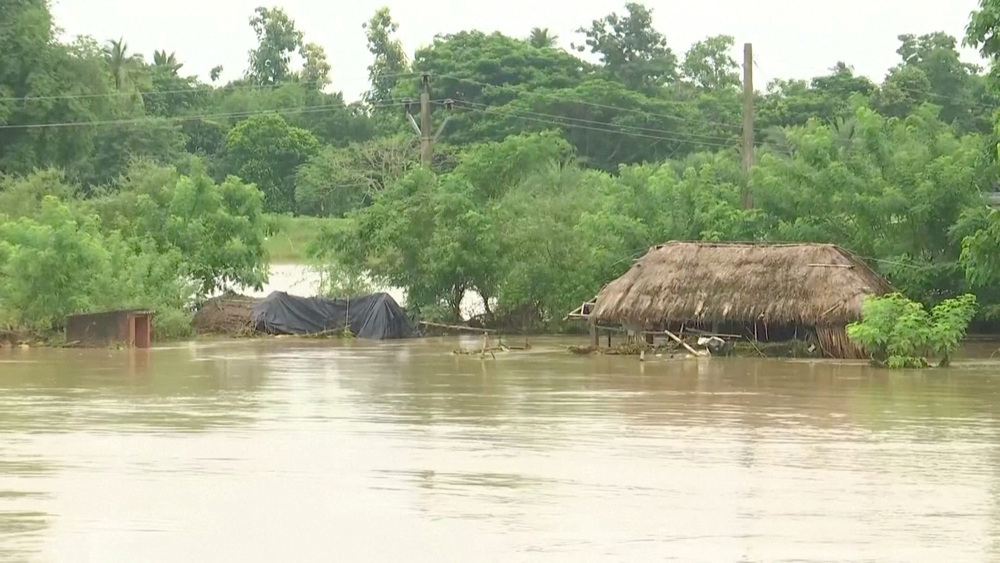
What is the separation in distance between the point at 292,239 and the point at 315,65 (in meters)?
24.1

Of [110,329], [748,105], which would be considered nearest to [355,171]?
[110,329]

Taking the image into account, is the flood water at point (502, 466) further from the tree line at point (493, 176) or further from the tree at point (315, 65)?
the tree at point (315, 65)

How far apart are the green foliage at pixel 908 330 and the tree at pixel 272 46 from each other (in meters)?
49.4

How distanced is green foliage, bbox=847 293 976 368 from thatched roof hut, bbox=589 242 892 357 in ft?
5.03

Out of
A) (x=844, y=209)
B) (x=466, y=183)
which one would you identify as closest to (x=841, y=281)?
(x=844, y=209)

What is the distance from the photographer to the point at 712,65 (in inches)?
2623

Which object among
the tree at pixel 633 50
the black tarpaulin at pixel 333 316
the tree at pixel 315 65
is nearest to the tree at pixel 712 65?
the tree at pixel 633 50

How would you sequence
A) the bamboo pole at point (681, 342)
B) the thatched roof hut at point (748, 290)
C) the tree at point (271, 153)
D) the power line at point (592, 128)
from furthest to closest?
1. the tree at point (271, 153)
2. the power line at point (592, 128)
3. the bamboo pole at point (681, 342)
4. the thatched roof hut at point (748, 290)

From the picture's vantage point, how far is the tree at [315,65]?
72438mm

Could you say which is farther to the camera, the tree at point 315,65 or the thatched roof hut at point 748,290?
the tree at point 315,65

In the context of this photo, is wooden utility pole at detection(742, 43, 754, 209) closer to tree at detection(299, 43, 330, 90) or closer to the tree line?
the tree line

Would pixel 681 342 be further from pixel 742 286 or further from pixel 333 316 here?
pixel 333 316

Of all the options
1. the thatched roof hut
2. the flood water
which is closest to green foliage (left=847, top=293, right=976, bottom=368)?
the flood water

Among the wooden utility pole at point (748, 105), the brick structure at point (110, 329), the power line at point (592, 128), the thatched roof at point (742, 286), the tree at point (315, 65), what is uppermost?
the tree at point (315, 65)
